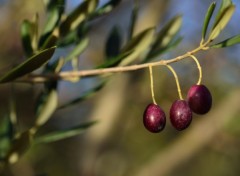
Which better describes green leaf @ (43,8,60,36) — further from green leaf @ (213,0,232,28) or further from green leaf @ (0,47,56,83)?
green leaf @ (213,0,232,28)

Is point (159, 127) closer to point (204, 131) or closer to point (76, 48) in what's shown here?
point (76, 48)

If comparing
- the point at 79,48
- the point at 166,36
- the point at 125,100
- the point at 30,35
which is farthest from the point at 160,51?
the point at 125,100

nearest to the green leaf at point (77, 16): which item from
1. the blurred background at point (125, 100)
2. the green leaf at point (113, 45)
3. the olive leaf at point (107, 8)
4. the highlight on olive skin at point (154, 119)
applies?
the olive leaf at point (107, 8)

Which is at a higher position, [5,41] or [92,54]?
[5,41]

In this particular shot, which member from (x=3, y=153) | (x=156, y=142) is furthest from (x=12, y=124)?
(x=156, y=142)

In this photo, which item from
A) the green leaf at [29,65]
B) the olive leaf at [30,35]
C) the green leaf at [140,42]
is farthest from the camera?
the green leaf at [140,42]

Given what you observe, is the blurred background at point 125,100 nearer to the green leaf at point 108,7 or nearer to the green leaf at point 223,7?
the green leaf at point 108,7
